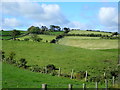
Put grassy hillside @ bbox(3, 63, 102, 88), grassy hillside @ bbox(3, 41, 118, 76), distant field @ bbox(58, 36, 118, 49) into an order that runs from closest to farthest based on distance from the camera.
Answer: grassy hillside @ bbox(3, 63, 102, 88) < grassy hillside @ bbox(3, 41, 118, 76) < distant field @ bbox(58, 36, 118, 49)

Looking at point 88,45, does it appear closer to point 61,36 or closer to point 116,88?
point 61,36

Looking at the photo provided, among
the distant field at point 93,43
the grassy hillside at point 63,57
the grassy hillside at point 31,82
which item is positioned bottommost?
the grassy hillside at point 31,82

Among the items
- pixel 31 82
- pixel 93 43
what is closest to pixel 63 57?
pixel 31 82

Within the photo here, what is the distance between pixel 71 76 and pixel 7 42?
5105 centimetres

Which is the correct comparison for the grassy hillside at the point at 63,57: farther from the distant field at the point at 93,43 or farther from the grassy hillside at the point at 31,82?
the distant field at the point at 93,43

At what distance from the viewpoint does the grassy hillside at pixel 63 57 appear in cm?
6116

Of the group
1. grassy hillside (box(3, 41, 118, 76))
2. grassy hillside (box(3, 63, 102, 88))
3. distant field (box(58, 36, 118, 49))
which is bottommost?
grassy hillside (box(3, 63, 102, 88))

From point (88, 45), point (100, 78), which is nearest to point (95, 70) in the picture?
point (100, 78)

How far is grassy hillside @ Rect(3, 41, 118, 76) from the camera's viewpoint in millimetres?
61162

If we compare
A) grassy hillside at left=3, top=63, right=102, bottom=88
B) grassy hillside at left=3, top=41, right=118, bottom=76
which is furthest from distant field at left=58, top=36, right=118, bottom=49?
grassy hillside at left=3, top=63, right=102, bottom=88

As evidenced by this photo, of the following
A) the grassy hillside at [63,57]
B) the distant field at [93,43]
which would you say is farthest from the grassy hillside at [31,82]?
the distant field at [93,43]

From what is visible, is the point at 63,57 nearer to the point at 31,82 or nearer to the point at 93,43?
the point at 31,82

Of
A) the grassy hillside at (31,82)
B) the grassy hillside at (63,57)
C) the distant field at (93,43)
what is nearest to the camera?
the grassy hillside at (31,82)

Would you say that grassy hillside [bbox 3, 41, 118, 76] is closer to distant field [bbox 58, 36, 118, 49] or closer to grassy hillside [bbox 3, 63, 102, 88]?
grassy hillside [bbox 3, 63, 102, 88]
